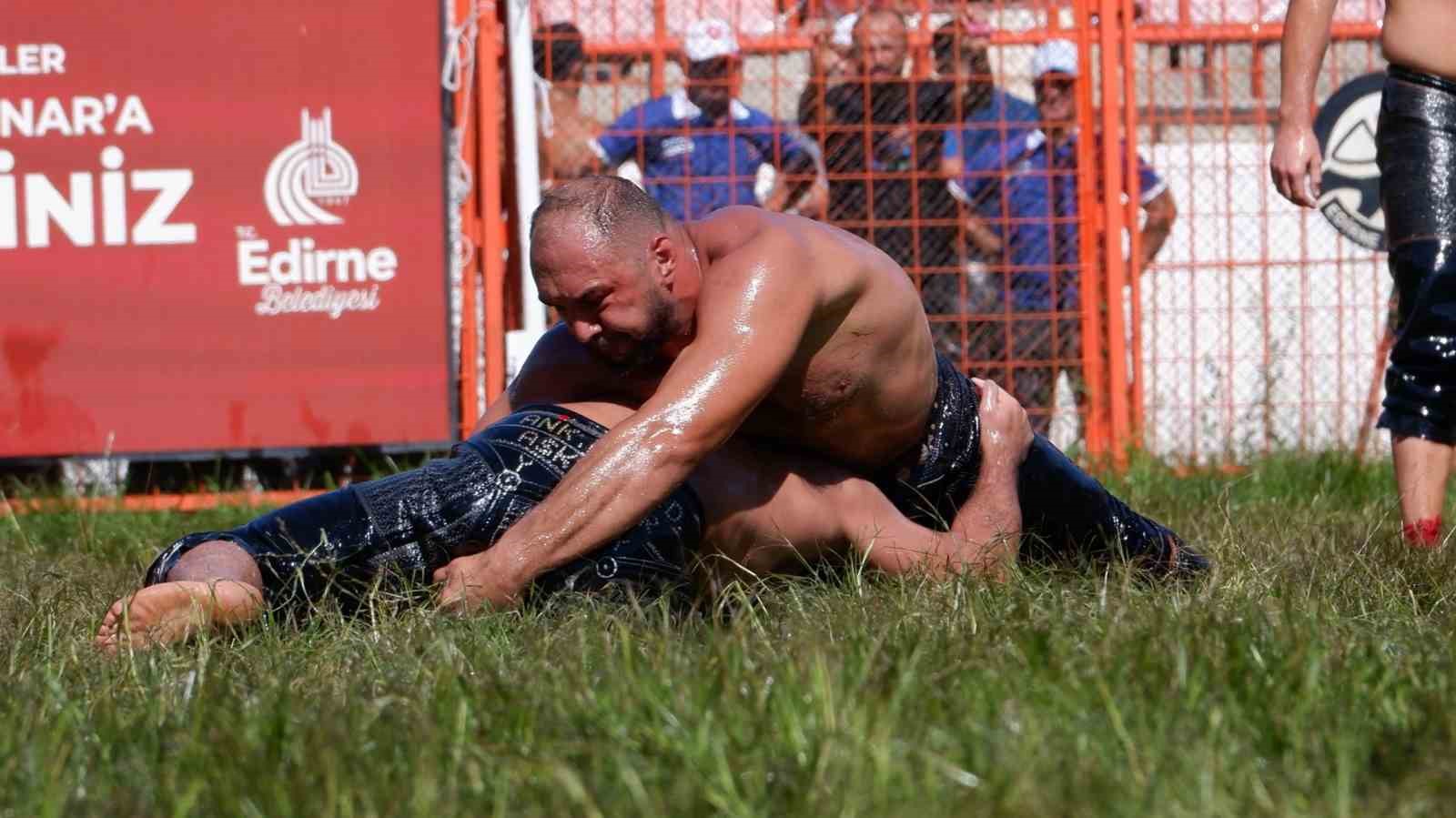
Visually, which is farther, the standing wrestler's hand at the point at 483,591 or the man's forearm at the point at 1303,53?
the man's forearm at the point at 1303,53

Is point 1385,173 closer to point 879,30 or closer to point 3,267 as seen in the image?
point 879,30

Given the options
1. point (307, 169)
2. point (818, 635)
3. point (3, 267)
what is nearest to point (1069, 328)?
point (307, 169)

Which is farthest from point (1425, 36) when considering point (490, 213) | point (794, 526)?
point (490, 213)

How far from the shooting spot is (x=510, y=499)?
3607 millimetres

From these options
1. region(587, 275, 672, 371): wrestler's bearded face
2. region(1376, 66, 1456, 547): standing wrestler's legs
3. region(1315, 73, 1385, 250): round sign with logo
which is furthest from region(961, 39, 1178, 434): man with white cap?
region(587, 275, 672, 371): wrestler's bearded face

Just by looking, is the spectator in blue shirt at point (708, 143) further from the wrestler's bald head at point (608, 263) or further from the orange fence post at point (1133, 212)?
the wrestler's bald head at point (608, 263)

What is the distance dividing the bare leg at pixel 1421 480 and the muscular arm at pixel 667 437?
165 centimetres

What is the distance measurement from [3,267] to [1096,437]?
420 cm

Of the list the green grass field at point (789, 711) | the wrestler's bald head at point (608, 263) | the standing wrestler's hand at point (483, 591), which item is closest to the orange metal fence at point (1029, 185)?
the wrestler's bald head at point (608, 263)

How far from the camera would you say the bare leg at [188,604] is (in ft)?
10.5

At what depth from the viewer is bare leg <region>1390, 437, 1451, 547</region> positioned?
4.14 meters

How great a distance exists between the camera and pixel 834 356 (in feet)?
12.2

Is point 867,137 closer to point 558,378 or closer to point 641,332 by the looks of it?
point 558,378

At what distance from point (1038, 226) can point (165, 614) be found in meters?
4.69
